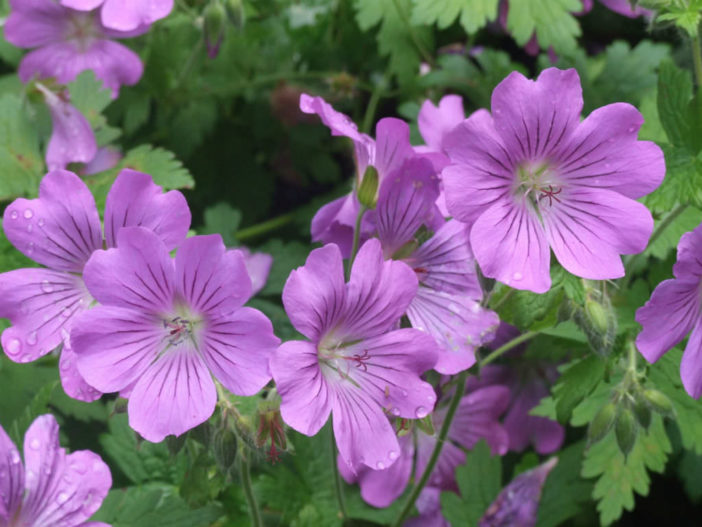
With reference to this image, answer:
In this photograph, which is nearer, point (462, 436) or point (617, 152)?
point (617, 152)

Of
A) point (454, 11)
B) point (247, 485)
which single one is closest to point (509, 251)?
point (247, 485)

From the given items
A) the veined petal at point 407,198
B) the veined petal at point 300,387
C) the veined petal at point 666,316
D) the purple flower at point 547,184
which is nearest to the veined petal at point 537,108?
the purple flower at point 547,184

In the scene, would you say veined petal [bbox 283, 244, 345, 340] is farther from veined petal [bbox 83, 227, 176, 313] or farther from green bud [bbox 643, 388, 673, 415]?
green bud [bbox 643, 388, 673, 415]

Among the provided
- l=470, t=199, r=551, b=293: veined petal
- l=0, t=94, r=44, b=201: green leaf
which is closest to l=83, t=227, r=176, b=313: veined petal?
l=470, t=199, r=551, b=293: veined petal

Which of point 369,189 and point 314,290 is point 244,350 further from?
point 369,189

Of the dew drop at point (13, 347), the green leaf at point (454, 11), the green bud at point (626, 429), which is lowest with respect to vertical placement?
the green bud at point (626, 429)

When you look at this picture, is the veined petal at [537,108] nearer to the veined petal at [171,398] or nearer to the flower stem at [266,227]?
the veined petal at [171,398]
